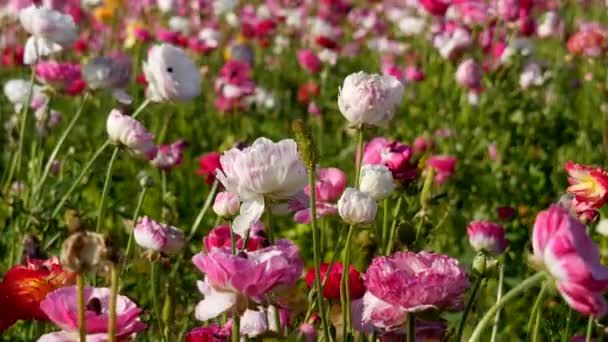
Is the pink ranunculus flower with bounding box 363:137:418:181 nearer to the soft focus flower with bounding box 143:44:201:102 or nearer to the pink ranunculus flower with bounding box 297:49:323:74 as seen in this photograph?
the soft focus flower with bounding box 143:44:201:102

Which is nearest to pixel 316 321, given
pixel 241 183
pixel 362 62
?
pixel 241 183

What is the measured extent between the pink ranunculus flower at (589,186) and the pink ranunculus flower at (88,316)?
1.92 ft

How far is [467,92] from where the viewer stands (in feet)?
12.6

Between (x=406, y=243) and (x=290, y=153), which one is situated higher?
(x=290, y=153)

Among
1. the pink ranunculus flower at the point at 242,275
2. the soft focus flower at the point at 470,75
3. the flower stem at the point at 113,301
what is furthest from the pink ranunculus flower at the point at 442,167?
the flower stem at the point at 113,301

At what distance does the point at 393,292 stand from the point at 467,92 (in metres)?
2.88

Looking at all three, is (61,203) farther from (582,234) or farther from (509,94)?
(509,94)

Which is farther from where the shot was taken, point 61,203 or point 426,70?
point 426,70

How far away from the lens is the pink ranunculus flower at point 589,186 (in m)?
1.25

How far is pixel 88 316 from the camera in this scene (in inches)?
39.1

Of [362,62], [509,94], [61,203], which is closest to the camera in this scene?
[61,203]

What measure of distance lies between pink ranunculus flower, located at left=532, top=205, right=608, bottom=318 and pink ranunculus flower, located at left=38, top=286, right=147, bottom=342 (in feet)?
1.33

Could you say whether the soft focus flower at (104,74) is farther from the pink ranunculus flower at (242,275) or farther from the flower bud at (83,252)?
the flower bud at (83,252)

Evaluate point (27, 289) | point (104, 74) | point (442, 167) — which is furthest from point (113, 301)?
point (442, 167)
